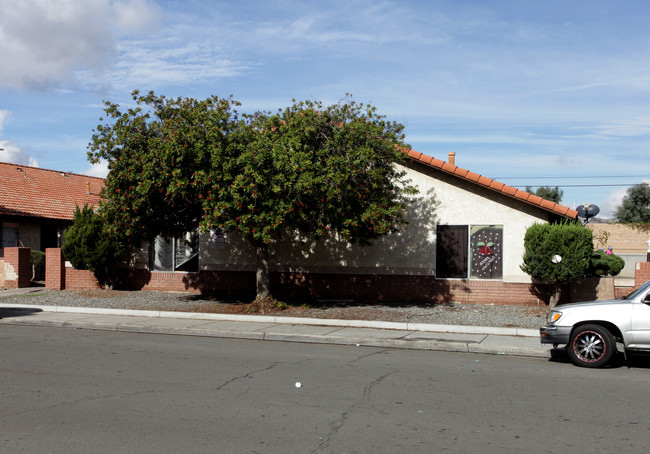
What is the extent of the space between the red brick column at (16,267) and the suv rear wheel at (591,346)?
2077 centimetres

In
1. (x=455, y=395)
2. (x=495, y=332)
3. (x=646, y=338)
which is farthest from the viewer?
(x=495, y=332)

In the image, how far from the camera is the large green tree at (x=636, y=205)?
5281cm

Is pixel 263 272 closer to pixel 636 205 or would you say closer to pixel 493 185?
pixel 493 185

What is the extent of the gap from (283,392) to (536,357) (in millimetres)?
5443

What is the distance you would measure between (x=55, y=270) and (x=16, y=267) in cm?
201

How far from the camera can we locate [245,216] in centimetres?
1433

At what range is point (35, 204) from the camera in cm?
3023

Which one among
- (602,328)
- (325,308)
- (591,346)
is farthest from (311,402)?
(325,308)

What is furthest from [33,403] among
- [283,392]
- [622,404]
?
[622,404]

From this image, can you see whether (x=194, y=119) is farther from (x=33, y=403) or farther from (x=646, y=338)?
(x=646, y=338)

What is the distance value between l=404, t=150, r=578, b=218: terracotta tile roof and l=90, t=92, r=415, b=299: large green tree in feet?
5.88

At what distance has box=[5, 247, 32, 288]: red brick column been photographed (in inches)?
924

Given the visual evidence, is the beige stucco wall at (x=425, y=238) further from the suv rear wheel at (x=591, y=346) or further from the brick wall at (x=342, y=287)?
the suv rear wheel at (x=591, y=346)

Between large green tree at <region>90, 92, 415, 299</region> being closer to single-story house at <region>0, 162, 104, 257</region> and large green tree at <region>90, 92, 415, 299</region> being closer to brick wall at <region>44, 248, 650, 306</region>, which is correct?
brick wall at <region>44, 248, 650, 306</region>
